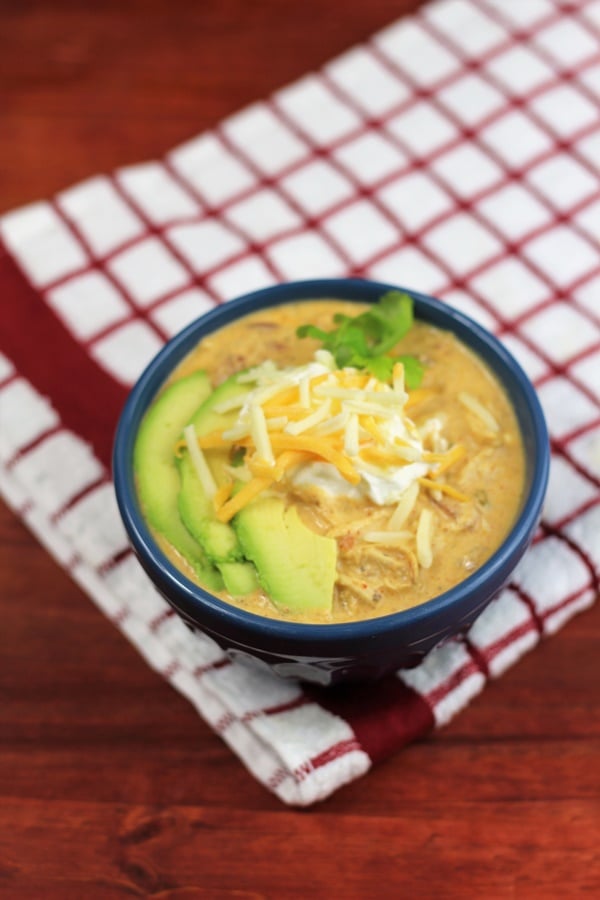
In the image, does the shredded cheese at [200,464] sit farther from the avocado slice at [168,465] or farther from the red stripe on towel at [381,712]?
the red stripe on towel at [381,712]

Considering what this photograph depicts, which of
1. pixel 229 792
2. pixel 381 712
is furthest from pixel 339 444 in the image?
pixel 229 792

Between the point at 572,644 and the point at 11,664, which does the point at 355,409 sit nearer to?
the point at 572,644

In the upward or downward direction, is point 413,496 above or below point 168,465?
below

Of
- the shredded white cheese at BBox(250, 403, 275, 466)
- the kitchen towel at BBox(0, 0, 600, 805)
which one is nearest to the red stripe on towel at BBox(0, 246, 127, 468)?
the kitchen towel at BBox(0, 0, 600, 805)

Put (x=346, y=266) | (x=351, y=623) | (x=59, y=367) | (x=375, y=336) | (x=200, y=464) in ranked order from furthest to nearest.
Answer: (x=346, y=266) → (x=59, y=367) → (x=375, y=336) → (x=200, y=464) → (x=351, y=623)

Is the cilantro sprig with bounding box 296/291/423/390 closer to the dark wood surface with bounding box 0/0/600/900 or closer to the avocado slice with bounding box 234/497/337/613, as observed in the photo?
the avocado slice with bounding box 234/497/337/613

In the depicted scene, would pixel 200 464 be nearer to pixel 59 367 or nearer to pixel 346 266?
pixel 59 367
